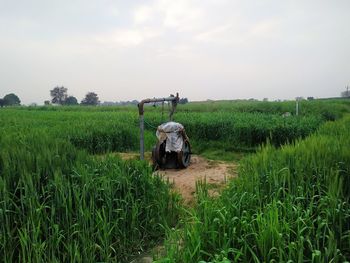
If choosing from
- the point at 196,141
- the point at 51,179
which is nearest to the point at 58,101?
the point at 196,141

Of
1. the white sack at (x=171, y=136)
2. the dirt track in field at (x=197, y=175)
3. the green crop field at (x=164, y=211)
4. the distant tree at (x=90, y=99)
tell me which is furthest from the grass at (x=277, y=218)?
the distant tree at (x=90, y=99)

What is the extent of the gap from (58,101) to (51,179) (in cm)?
7811

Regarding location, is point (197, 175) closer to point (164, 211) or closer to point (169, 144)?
point (169, 144)

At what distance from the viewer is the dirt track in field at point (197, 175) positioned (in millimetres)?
5385

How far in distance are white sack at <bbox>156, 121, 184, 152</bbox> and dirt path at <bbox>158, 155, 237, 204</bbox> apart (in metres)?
0.59

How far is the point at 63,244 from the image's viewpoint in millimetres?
2883

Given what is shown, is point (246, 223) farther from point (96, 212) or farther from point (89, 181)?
point (89, 181)

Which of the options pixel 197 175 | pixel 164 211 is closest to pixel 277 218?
pixel 164 211

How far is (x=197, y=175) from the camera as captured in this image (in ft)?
21.9

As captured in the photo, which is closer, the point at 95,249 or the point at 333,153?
the point at 95,249

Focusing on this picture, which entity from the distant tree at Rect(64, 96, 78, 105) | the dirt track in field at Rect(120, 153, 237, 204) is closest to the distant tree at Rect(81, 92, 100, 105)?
the distant tree at Rect(64, 96, 78, 105)

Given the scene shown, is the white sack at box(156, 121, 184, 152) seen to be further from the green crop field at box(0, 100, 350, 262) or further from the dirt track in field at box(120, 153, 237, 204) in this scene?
the green crop field at box(0, 100, 350, 262)

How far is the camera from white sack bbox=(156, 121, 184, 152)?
22.9 ft

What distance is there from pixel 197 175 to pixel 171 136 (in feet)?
3.54
